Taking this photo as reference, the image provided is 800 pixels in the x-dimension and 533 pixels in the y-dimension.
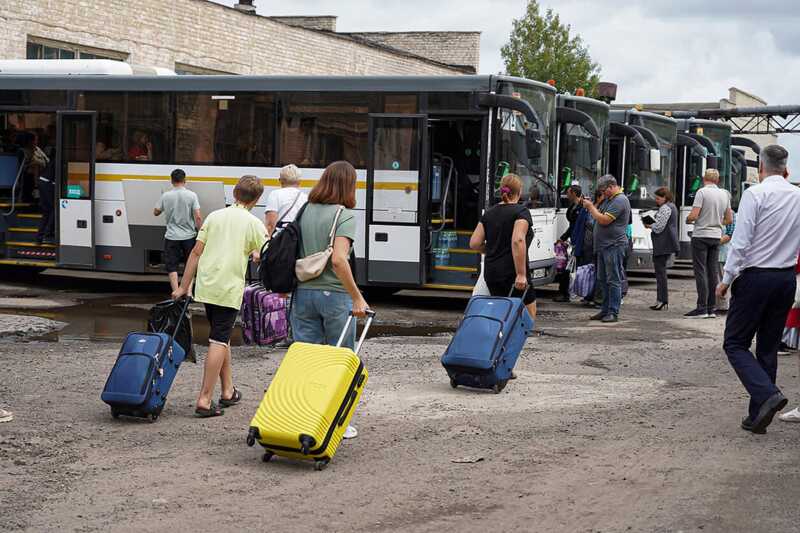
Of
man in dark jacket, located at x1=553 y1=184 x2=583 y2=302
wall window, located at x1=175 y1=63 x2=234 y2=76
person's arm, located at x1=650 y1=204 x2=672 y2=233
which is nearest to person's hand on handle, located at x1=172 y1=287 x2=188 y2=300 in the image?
man in dark jacket, located at x1=553 y1=184 x2=583 y2=302

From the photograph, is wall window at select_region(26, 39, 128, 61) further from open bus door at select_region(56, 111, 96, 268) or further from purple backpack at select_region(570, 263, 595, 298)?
purple backpack at select_region(570, 263, 595, 298)

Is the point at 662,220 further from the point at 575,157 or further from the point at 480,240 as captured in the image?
the point at 480,240

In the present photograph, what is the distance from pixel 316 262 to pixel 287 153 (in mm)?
9488

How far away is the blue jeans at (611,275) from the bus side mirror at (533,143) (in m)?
1.60

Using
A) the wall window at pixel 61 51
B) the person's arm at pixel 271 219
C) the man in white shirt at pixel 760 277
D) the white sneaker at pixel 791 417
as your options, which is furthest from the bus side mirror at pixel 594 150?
the wall window at pixel 61 51

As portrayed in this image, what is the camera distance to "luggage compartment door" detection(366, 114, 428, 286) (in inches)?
630

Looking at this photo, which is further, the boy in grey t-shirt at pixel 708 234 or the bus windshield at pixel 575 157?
the bus windshield at pixel 575 157

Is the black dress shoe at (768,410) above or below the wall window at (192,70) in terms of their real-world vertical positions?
below

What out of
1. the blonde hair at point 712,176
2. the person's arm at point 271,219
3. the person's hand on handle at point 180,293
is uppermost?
the blonde hair at point 712,176

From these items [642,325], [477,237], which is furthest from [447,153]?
[477,237]

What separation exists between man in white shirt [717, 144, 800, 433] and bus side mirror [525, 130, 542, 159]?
24.6 feet

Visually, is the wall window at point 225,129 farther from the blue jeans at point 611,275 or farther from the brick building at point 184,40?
the brick building at point 184,40

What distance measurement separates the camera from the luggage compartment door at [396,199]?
16.0 metres

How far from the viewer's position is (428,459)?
7426mm
